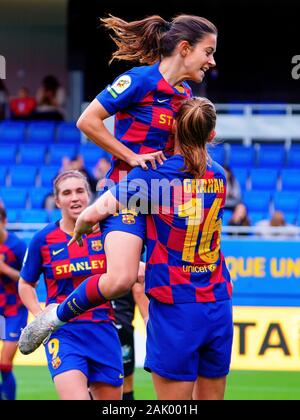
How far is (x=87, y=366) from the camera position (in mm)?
5965

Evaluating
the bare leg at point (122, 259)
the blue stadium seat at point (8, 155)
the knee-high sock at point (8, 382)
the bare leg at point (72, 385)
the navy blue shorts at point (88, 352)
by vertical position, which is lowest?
the knee-high sock at point (8, 382)

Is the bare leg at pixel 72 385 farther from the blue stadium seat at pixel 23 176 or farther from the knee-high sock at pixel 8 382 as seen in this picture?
the blue stadium seat at pixel 23 176

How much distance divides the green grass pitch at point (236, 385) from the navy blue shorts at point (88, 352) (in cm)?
292

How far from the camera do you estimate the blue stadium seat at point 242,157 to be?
1670cm

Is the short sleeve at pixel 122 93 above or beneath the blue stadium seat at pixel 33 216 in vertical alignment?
above

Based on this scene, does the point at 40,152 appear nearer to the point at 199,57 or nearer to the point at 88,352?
the point at 88,352

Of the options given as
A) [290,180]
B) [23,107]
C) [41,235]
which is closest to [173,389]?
[41,235]

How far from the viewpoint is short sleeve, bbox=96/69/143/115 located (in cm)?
555

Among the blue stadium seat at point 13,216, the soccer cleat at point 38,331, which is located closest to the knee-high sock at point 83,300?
the soccer cleat at point 38,331

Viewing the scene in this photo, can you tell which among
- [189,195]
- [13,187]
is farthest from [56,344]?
[13,187]

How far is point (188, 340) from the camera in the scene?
4.99 m
